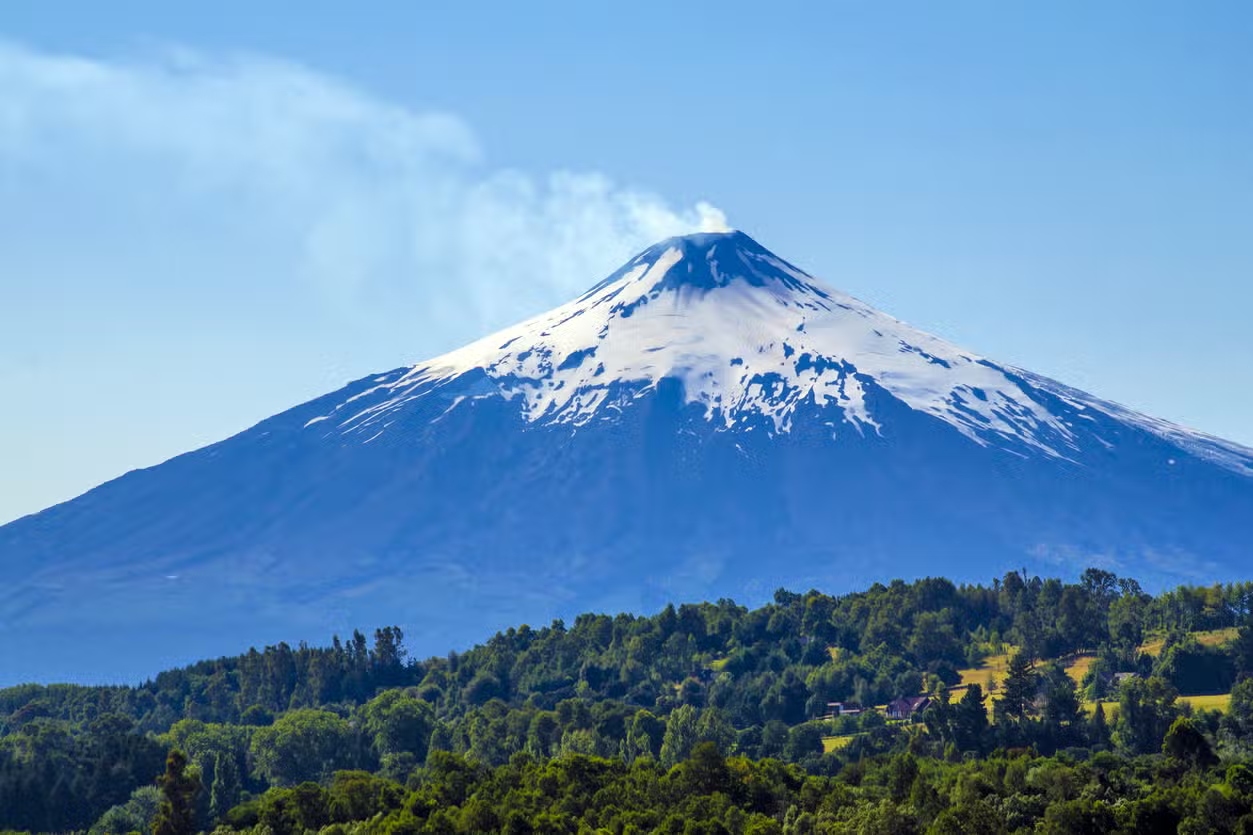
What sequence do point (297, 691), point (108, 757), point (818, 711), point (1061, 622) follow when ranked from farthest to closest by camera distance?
point (297, 691) → point (1061, 622) → point (818, 711) → point (108, 757)

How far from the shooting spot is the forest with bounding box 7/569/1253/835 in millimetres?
98062

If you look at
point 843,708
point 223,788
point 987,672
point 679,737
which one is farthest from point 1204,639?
point 223,788

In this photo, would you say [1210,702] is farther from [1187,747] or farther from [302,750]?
[302,750]

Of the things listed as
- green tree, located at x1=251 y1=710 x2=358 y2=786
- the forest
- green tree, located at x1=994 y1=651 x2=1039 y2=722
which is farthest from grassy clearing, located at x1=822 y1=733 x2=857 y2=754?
green tree, located at x1=251 y1=710 x2=358 y2=786

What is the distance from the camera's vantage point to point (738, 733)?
151m

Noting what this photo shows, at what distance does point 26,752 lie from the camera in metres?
142

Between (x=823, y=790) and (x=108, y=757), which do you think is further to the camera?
(x=108, y=757)

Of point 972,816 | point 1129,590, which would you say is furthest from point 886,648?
point 972,816

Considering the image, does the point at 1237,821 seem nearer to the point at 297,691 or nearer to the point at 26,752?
the point at 26,752

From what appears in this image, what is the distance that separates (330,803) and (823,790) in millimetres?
24839

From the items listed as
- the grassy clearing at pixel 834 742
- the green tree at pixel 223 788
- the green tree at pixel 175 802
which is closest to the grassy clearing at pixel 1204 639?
the grassy clearing at pixel 834 742

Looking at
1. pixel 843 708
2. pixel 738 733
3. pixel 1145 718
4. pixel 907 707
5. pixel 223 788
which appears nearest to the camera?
pixel 223 788

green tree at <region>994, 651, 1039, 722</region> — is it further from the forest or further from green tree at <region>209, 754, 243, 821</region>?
green tree at <region>209, 754, 243, 821</region>

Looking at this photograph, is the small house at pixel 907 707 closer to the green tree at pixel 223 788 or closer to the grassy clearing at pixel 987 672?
the grassy clearing at pixel 987 672
